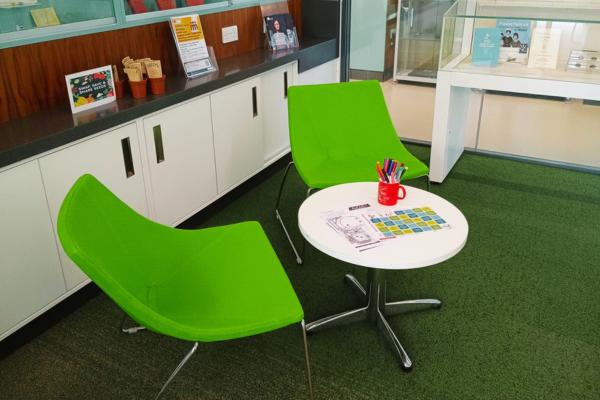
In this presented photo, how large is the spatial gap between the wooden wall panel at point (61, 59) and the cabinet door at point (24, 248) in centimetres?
45

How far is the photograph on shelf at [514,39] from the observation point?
11.5 ft

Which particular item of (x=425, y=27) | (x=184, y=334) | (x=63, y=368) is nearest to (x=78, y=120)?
(x=63, y=368)

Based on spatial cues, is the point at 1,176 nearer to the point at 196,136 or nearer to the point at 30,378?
the point at 30,378

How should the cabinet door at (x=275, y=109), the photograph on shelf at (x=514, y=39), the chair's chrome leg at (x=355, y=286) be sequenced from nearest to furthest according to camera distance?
the chair's chrome leg at (x=355, y=286), the photograph on shelf at (x=514, y=39), the cabinet door at (x=275, y=109)

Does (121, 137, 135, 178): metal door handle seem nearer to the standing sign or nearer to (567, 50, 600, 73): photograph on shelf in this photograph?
the standing sign

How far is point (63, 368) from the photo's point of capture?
7.44ft

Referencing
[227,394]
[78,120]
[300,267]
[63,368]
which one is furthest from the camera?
[300,267]

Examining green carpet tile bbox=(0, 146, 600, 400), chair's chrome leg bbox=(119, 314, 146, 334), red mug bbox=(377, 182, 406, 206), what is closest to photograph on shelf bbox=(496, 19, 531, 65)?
green carpet tile bbox=(0, 146, 600, 400)

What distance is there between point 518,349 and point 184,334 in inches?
58.4

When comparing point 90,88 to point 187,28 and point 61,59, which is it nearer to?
point 61,59

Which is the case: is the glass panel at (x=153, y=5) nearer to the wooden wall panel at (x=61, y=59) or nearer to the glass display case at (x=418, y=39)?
the wooden wall panel at (x=61, y=59)

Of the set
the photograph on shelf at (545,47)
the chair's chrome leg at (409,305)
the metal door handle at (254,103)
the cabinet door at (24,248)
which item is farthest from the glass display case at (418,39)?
the cabinet door at (24,248)

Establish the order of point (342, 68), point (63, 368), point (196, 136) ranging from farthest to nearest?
point (342, 68) < point (196, 136) < point (63, 368)

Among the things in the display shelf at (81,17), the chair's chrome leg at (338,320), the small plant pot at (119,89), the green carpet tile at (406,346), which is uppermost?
the display shelf at (81,17)
